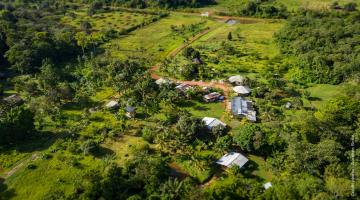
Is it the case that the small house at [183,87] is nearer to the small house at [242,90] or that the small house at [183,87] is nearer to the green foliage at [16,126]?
the small house at [242,90]

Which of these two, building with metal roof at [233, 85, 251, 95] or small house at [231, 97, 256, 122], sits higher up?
building with metal roof at [233, 85, 251, 95]

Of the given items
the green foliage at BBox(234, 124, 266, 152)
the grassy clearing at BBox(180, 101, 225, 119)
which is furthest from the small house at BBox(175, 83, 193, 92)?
the green foliage at BBox(234, 124, 266, 152)

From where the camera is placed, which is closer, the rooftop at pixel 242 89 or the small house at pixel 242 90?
the small house at pixel 242 90

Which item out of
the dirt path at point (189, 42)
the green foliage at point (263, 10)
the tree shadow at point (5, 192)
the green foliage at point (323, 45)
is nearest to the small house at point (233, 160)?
the tree shadow at point (5, 192)

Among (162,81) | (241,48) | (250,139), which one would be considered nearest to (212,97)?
(162,81)

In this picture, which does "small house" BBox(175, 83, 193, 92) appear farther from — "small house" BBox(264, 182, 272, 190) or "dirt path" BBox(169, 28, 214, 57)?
"small house" BBox(264, 182, 272, 190)

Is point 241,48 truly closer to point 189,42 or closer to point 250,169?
point 189,42
